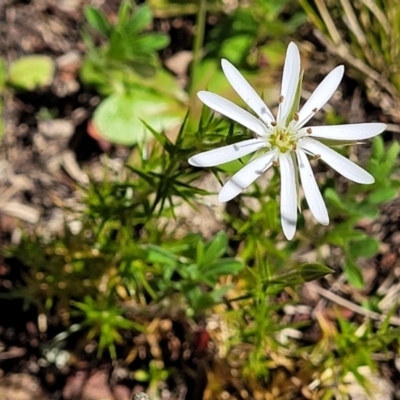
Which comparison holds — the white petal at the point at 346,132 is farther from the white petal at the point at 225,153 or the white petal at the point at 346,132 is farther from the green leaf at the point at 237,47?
the green leaf at the point at 237,47

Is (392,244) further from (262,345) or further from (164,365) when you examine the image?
(164,365)

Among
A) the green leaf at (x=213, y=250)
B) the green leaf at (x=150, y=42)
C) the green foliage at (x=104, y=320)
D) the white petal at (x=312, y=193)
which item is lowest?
the green foliage at (x=104, y=320)

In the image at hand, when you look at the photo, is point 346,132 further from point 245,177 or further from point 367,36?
point 367,36

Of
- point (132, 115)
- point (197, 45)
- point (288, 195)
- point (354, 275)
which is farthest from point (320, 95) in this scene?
point (132, 115)

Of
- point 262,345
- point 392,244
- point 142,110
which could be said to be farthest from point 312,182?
point 142,110

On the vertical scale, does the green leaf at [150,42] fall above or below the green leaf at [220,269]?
above

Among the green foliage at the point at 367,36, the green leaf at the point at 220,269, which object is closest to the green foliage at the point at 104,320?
the green leaf at the point at 220,269
